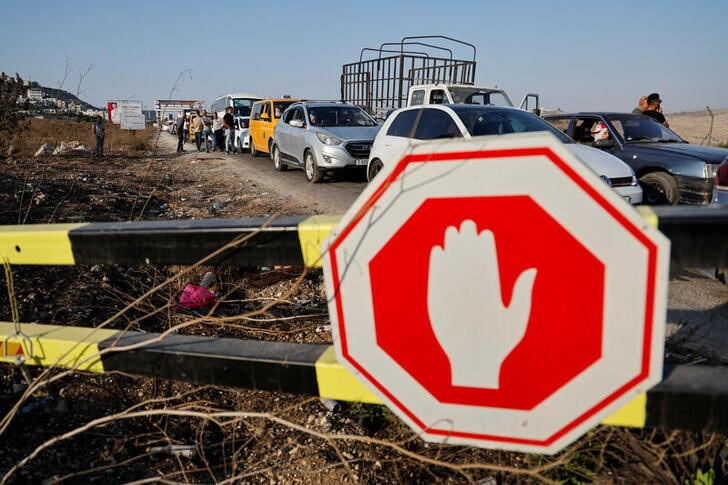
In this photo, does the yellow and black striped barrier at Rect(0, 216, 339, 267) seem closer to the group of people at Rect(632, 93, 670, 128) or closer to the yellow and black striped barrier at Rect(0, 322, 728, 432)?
the yellow and black striped barrier at Rect(0, 322, 728, 432)

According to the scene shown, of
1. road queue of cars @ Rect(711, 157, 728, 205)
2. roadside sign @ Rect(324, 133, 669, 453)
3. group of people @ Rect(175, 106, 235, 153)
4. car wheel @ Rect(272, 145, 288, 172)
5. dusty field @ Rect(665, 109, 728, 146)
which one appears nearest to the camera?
roadside sign @ Rect(324, 133, 669, 453)

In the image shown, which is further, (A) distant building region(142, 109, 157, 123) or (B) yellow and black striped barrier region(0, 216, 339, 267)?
(A) distant building region(142, 109, 157, 123)

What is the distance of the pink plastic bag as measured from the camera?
3.85 meters

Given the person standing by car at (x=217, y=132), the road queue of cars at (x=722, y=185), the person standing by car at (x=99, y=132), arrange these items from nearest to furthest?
the road queue of cars at (x=722, y=185) → the person standing by car at (x=99, y=132) → the person standing by car at (x=217, y=132)

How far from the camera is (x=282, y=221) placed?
53.1 inches

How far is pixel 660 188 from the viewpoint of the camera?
7277 millimetres

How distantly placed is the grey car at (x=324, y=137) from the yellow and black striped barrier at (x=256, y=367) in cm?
883

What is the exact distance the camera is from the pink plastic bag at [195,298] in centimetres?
385

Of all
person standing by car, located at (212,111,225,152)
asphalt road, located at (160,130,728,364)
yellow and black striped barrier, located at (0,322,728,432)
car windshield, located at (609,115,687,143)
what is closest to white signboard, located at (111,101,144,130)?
asphalt road, located at (160,130,728,364)

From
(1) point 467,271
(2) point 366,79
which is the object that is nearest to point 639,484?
(1) point 467,271

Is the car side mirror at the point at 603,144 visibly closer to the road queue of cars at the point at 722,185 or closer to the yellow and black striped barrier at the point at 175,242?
the road queue of cars at the point at 722,185

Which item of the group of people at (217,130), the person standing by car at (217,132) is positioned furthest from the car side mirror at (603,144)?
the person standing by car at (217,132)

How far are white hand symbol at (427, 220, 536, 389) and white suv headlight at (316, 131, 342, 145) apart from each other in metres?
10.1

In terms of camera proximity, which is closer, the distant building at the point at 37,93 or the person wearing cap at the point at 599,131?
the distant building at the point at 37,93
